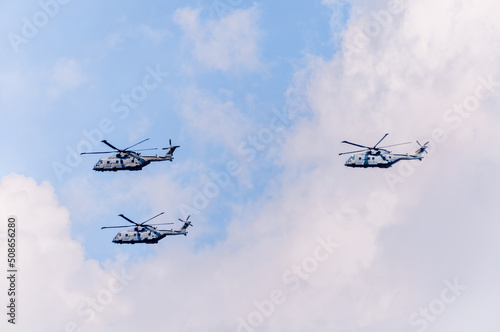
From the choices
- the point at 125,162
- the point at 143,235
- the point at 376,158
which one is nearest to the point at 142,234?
the point at 143,235

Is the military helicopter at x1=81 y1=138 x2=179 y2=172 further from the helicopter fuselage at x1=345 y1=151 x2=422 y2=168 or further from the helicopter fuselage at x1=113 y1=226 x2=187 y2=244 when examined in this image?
the helicopter fuselage at x1=345 y1=151 x2=422 y2=168

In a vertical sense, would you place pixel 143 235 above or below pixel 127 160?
below

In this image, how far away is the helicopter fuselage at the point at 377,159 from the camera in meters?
150

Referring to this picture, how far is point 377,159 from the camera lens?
151000 millimetres

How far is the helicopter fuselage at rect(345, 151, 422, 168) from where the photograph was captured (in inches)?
5925

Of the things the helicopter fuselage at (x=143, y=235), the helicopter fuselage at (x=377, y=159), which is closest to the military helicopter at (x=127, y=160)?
the helicopter fuselage at (x=143, y=235)

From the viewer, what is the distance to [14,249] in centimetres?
14725

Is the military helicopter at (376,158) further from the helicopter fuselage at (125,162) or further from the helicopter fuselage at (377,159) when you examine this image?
the helicopter fuselage at (125,162)

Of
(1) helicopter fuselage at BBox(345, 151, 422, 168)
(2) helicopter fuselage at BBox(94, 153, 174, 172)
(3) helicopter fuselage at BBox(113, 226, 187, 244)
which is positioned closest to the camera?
(1) helicopter fuselage at BBox(345, 151, 422, 168)

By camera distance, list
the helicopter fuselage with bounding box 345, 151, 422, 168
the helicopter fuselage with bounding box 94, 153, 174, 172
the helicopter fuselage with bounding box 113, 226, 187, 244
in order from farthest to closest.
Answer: the helicopter fuselage with bounding box 113, 226, 187, 244, the helicopter fuselage with bounding box 94, 153, 174, 172, the helicopter fuselage with bounding box 345, 151, 422, 168

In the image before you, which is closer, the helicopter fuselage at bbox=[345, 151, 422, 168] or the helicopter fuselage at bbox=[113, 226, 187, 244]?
the helicopter fuselage at bbox=[345, 151, 422, 168]

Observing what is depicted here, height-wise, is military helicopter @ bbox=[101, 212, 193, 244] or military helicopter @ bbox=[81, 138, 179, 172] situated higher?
military helicopter @ bbox=[81, 138, 179, 172]

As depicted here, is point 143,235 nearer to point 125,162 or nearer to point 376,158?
point 125,162

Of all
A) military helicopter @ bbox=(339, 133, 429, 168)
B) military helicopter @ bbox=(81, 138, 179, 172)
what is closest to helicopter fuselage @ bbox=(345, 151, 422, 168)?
military helicopter @ bbox=(339, 133, 429, 168)
